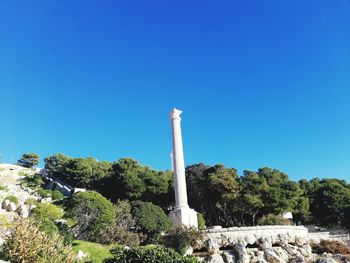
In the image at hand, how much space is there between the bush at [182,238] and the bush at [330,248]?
40.2 feet

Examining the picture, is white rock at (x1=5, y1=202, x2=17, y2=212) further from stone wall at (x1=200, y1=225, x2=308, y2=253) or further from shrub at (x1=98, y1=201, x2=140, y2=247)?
stone wall at (x1=200, y1=225, x2=308, y2=253)

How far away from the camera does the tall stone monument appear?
31.8 metres

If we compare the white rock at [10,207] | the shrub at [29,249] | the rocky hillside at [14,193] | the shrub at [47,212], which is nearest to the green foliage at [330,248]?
the shrub at [47,212]

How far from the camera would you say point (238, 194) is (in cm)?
4128

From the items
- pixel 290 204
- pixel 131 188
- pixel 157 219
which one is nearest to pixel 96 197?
pixel 157 219

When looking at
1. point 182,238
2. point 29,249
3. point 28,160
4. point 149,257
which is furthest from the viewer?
point 28,160

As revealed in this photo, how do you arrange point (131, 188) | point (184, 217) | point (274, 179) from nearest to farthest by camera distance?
point (184, 217), point (131, 188), point (274, 179)

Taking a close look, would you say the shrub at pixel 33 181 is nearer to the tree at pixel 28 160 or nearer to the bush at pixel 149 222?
the tree at pixel 28 160

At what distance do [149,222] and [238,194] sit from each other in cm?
1687

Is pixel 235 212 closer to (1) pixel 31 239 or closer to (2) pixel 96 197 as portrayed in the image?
(2) pixel 96 197

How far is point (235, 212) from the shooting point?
44.7m

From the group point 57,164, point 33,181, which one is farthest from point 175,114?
point 57,164

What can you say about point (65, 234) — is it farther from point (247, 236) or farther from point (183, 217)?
point (247, 236)

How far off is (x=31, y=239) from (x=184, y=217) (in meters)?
19.4
